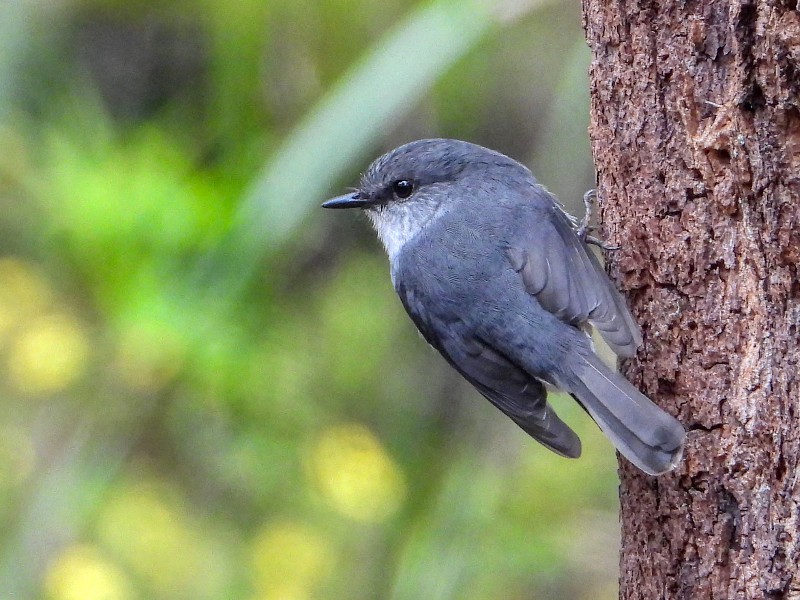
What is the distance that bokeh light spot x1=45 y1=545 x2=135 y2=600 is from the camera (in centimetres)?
442

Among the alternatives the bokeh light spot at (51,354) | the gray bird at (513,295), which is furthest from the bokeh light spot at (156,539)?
the gray bird at (513,295)

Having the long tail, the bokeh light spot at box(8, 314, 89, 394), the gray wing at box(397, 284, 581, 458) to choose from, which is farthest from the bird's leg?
the bokeh light spot at box(8, 314, 89, 394)

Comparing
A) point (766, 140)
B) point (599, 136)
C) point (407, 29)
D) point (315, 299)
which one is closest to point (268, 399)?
point (315, 299)

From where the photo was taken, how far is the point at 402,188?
368 centimetres

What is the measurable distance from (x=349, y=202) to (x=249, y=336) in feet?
3.07

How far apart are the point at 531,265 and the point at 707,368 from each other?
0.75 m

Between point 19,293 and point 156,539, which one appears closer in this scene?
point 19,293

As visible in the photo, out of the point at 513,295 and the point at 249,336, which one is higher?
the point at 513,295

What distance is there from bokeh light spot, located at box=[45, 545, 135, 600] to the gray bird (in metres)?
2.27

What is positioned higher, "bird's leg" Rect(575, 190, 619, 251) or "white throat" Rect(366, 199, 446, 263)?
"bird's leg" Rect(575, 190, 619, 251)

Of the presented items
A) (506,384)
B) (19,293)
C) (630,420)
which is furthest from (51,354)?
(630,420)

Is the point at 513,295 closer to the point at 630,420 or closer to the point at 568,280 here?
the point at 568,280

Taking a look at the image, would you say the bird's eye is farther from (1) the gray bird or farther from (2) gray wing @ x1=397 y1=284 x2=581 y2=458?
(2) gray wing @ x1=397 y1=284 x2=581 y2=458

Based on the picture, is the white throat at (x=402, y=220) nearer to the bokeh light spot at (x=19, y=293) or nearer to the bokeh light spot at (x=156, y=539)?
the bokeh light spot at (x=19, y=293)
